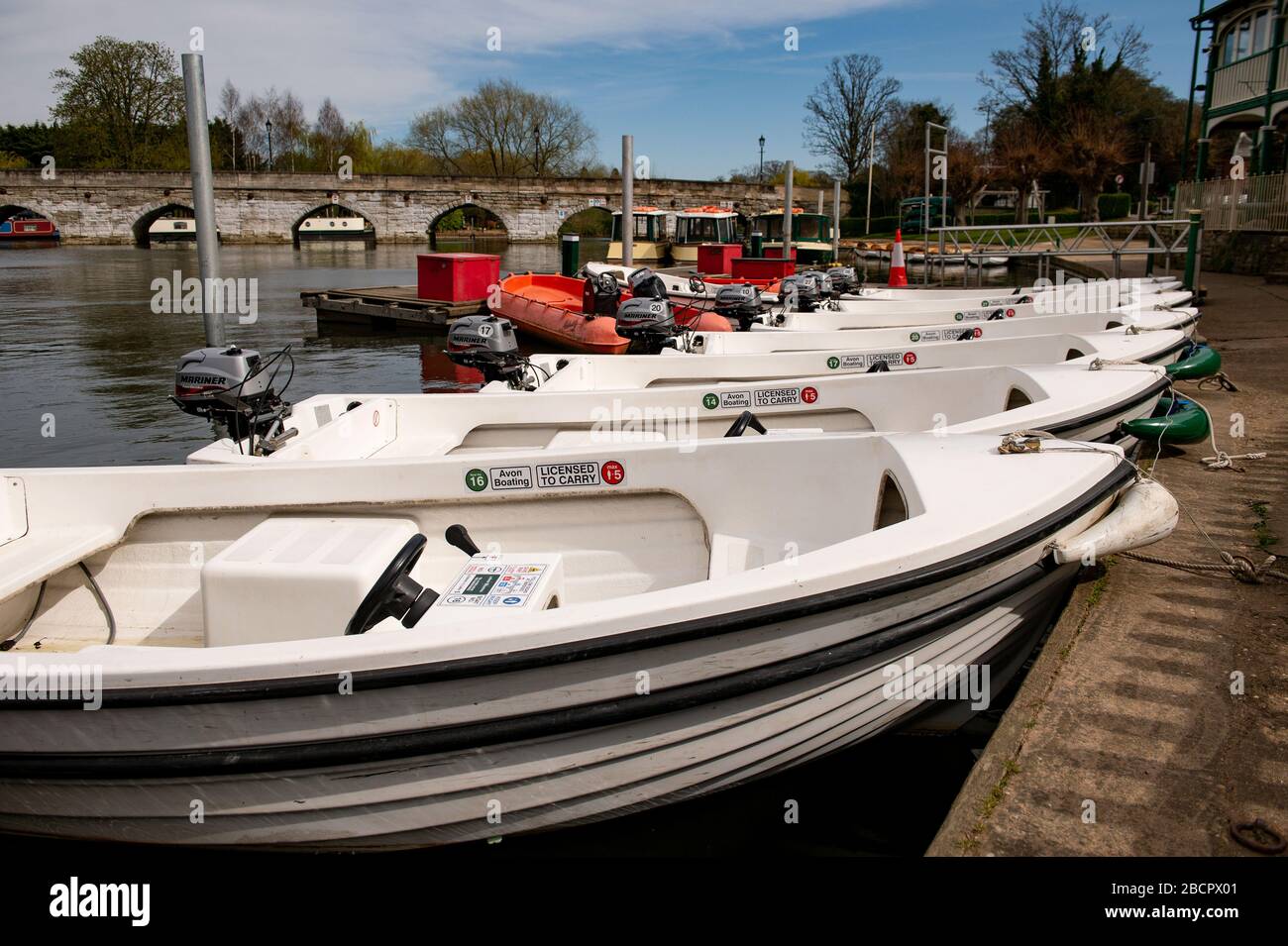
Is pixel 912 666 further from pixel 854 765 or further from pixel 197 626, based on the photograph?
pixel 197 626

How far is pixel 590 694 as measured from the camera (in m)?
2.55

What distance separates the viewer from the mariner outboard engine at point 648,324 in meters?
7.98

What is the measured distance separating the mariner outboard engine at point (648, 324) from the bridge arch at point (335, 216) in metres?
47.9

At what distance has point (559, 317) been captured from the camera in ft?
45.1

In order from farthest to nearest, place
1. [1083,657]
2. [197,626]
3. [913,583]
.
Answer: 1. [197,626]
2. [1083,657]
3. [913,583]

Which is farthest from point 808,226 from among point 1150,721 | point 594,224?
point 594,224

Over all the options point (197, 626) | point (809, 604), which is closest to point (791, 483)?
point (809, 604)

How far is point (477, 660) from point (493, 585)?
63 centimetres

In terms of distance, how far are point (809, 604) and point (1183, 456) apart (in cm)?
379

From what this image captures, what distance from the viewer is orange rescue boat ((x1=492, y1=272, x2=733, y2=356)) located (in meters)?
13.3

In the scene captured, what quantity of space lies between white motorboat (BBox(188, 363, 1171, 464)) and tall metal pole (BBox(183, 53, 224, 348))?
149cm

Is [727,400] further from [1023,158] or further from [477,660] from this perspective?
[1023,158]

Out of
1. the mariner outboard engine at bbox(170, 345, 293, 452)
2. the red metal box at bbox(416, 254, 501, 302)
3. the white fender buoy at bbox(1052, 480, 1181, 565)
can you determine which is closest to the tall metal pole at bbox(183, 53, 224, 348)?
the mariner outboard engine at bbox(170, 345, 293, 452)

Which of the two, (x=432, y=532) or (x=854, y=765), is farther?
(x=432, y=532)
